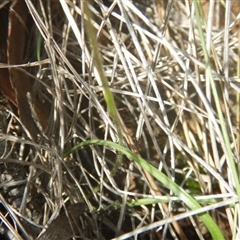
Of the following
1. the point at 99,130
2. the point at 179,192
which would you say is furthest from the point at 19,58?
the point at 179,192

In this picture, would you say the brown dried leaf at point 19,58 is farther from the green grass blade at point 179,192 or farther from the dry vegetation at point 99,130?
the green grass blade at point 179,192

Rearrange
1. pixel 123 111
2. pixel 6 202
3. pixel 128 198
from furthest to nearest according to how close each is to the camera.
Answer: pixel 123 111 < pixel 128 198 < pixel 6 202

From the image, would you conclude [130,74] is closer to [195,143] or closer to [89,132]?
[89,132]

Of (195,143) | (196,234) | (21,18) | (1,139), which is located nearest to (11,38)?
(21,18)

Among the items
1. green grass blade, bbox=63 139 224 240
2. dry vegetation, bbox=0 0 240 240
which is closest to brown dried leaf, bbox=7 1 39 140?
dry vegetation, bbox=0 0 240 240

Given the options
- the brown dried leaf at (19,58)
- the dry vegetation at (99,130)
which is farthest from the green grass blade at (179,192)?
the brown dried leaf at (19,58)

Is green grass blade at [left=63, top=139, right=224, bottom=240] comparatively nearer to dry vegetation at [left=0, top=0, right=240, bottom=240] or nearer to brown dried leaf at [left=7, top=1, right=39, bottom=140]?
dry vegetation at [left=0, top=0, right=240, bottom=240]

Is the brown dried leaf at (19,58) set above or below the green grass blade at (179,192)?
above

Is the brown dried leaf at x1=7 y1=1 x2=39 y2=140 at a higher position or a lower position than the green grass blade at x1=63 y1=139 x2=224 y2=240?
higher
